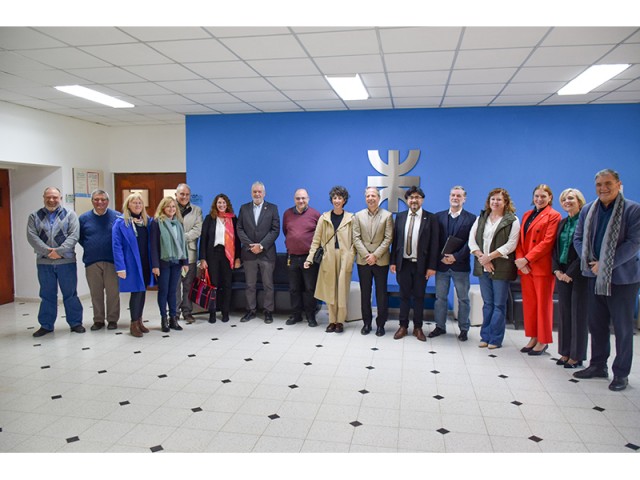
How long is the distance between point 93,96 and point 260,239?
9.19 ft

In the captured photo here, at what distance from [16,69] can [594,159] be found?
7.02 meters

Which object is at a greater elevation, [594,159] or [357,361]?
[594,159]

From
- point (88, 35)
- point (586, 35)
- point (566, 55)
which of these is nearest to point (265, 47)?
point (88, 35)

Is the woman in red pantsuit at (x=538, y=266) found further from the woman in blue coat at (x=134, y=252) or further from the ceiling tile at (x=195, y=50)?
the woman in blue coat at (x=134, y=252)

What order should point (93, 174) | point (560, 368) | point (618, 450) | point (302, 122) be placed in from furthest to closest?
1. point (93, 174)
2. point (302, 122)
3. point (560, 368)
4. point (618, 450)

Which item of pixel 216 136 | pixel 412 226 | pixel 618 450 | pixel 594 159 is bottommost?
pixel 618 450

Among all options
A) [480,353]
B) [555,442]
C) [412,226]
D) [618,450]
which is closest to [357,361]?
[480,353]

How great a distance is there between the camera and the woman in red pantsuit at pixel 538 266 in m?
4.58

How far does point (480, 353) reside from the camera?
16.1 feet

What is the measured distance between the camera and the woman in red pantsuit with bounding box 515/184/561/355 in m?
4.58

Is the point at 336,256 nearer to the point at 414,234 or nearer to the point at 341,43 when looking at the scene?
the point at 414,234

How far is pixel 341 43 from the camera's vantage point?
3.97 metres

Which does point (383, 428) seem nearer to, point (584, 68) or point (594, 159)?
point (584, 68)

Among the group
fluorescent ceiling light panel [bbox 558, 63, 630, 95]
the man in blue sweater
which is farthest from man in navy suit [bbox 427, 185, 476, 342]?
the man in blue sweater
